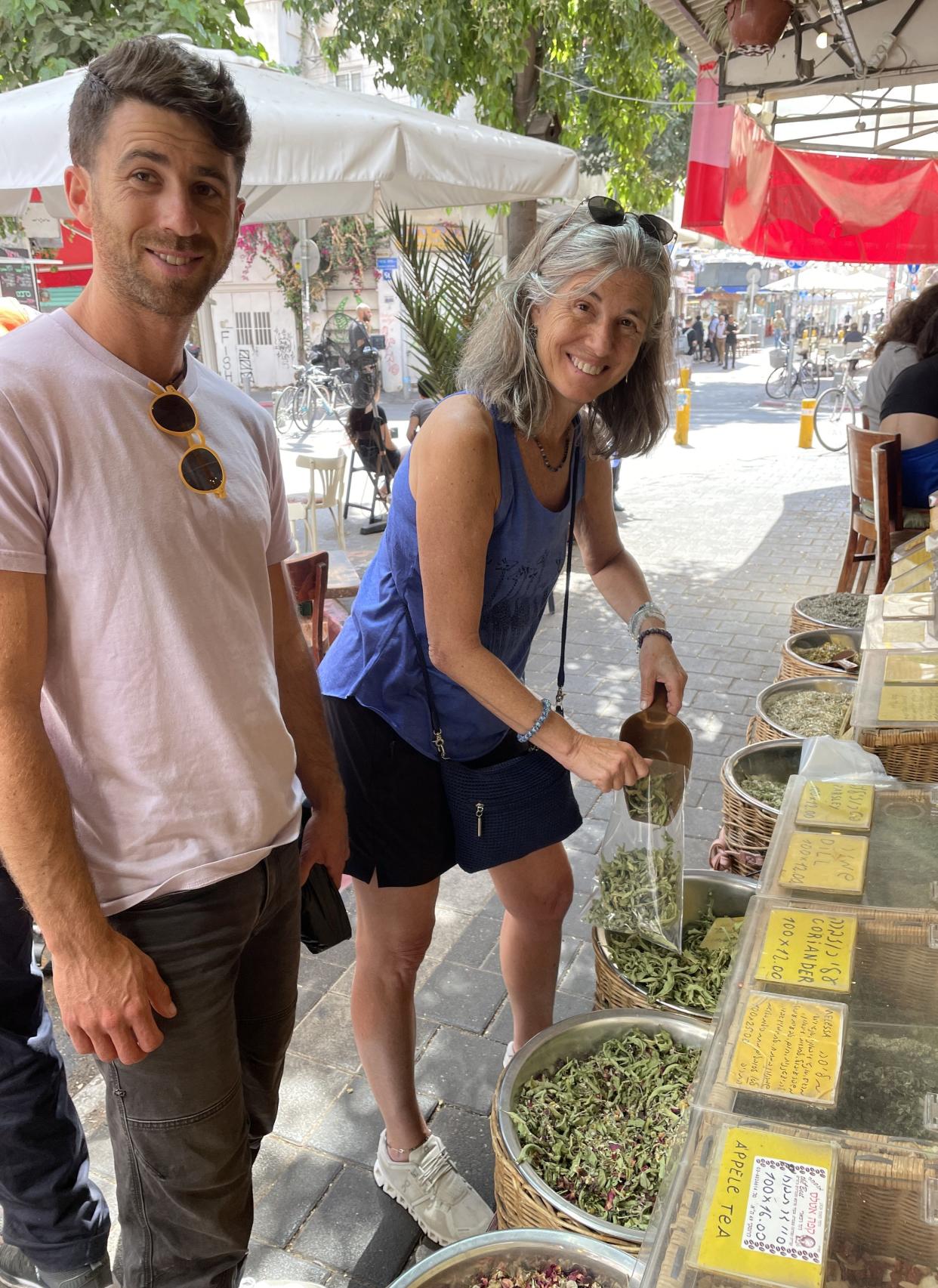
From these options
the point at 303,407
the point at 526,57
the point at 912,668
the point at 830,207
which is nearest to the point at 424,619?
the point at 912,668

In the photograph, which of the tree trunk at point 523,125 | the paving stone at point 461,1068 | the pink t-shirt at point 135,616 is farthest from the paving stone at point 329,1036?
the tree trunk at point 523,125

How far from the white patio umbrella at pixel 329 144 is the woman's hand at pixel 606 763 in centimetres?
317

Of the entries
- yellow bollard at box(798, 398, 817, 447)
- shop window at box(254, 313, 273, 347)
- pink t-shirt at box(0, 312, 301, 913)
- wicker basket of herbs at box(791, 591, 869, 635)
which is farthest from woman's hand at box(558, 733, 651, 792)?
shop window at box(254, 313, 273, 347)

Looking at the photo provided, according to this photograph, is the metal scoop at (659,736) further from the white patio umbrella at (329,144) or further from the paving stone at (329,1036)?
the white patio umbrella at (329,144)

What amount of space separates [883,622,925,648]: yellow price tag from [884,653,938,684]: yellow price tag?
3.5 inches

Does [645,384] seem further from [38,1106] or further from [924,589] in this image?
[38,1106]

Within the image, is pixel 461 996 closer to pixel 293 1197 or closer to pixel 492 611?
pixel 293 1197

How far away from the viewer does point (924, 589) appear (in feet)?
10.00

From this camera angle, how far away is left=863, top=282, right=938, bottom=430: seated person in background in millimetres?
4871

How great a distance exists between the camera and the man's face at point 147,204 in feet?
4.40

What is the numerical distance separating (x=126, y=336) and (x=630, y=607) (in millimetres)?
1389

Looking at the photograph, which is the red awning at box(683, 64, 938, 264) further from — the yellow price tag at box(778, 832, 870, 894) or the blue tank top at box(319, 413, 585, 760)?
the yellow price tag at box(778, 832, 870, 894)

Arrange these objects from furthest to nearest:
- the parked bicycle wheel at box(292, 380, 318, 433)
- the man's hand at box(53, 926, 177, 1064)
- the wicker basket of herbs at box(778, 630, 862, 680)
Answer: the parked bicycle wheel at box(292, 380, 318, 433)
the wicker basket of herbs at box(778, 630, 862, 680)
the man's hand at box(53, 926, 177, 1064)

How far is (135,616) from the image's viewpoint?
4.39 feet
